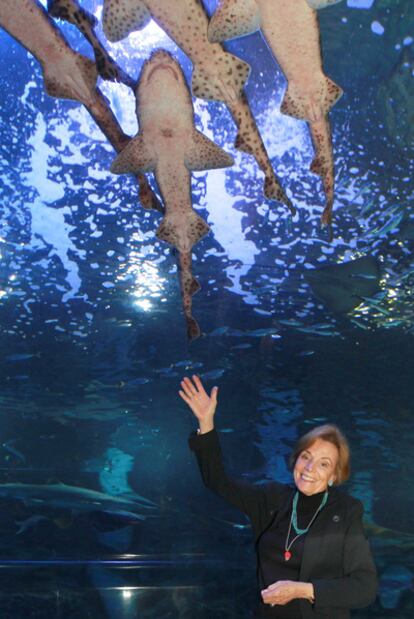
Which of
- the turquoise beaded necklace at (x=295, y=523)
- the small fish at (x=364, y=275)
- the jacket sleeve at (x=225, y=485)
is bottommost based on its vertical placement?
the turquoise beaded necklace at (x=295, y=523)

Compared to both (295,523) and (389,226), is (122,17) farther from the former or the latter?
(389,226)

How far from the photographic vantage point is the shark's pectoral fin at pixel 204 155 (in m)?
3.81

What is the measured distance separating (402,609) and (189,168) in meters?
10.1

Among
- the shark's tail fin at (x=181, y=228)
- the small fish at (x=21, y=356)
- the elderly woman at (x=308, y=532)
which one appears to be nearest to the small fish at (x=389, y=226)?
the shark's tail fin at (x=181, y=228)

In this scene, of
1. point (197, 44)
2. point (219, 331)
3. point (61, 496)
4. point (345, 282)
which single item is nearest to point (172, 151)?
point (197, 44)

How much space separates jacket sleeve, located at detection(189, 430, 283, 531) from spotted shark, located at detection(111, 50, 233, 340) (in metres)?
1.44

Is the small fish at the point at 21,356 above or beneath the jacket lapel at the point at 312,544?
above

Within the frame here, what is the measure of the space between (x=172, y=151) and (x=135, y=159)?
25cm

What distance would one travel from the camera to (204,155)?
3.87 metres

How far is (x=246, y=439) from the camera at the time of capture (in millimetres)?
15641

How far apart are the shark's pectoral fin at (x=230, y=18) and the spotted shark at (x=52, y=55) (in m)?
0.77

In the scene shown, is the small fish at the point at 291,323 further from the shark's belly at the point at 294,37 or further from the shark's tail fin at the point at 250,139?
the shark's belly at the point at 294,37

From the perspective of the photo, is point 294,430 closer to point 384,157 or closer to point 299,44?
point 384,157

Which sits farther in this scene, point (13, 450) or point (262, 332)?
point (13, 450)
